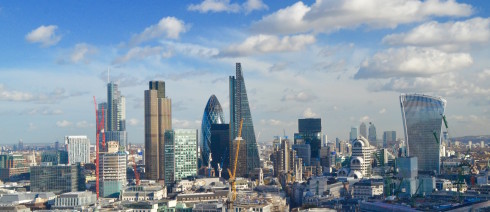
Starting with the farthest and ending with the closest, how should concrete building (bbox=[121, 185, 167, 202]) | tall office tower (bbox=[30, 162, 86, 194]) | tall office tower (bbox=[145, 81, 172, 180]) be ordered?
tall office tower (bbox=[145, 81, 172, 180]) → tall office tower (bbox=[30, 162, 86, 194]) → concrete building (bbox=[121, 185, 167, 202])

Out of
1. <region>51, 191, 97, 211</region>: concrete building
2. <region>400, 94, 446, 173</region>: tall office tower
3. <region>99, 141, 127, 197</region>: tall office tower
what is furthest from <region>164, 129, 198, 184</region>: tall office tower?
<region>400, 94, 446, 173</region>: tall office tower

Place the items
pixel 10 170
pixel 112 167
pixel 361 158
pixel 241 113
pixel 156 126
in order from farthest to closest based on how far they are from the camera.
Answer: pixel 10 170
pixel 241 113
pixel 156 126
pixel 361 158
pixel 112 167

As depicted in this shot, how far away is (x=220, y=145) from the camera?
646ft

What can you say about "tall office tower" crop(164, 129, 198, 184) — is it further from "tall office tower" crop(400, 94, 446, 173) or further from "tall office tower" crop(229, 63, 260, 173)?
"tall office tower" crop(400, 94, 446, 173)

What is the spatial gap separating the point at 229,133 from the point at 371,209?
332 ft

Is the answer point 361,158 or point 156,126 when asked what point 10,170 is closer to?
point 156,126

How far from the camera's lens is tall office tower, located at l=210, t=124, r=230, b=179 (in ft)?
632

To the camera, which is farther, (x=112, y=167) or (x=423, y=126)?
(x=423, y=126)

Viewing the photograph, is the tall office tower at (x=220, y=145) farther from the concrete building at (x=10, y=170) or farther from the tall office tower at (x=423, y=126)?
the concrete building at (x=10, y=170)

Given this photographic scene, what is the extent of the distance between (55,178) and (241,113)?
61304mm

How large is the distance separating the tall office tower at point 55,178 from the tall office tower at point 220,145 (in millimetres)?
54475

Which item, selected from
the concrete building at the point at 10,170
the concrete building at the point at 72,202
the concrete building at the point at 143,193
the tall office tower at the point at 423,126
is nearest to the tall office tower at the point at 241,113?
the tall office tower at the point at 423,126

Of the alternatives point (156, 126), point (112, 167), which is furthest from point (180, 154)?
point (112, 167)

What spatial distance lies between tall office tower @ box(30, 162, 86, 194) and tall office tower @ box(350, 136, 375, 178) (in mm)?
65206
